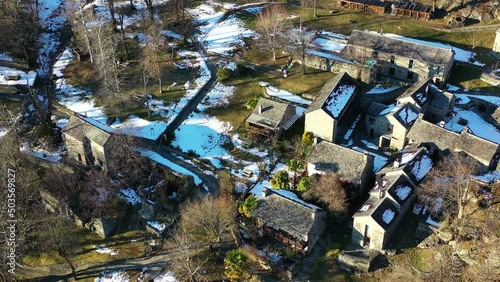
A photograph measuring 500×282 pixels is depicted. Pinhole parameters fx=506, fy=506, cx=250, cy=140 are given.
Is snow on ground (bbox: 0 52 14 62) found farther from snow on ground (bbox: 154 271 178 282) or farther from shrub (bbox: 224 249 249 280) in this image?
Answer: shrub (bbox: 224 249 249 280)

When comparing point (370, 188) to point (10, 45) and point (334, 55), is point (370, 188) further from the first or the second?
point (10, 45)

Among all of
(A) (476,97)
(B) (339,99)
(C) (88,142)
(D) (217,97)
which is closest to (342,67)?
(B) (339,99)

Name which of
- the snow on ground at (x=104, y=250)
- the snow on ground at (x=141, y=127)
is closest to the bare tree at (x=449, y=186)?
the snow on ground at (x=104, y=250)

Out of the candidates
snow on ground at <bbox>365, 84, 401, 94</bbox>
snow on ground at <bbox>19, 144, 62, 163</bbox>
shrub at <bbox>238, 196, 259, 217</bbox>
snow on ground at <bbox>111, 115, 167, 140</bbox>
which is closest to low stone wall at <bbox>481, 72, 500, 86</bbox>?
snow on ground at <bbox>365, 84, 401, 94</bbox>

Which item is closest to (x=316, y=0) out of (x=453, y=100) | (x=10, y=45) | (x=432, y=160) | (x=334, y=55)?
(x=334, y=55)

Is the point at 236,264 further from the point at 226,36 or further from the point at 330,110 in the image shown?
the point at 226,36

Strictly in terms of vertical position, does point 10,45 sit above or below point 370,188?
above

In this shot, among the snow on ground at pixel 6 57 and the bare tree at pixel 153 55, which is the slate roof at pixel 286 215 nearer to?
the bare tree at pixel 153 55
